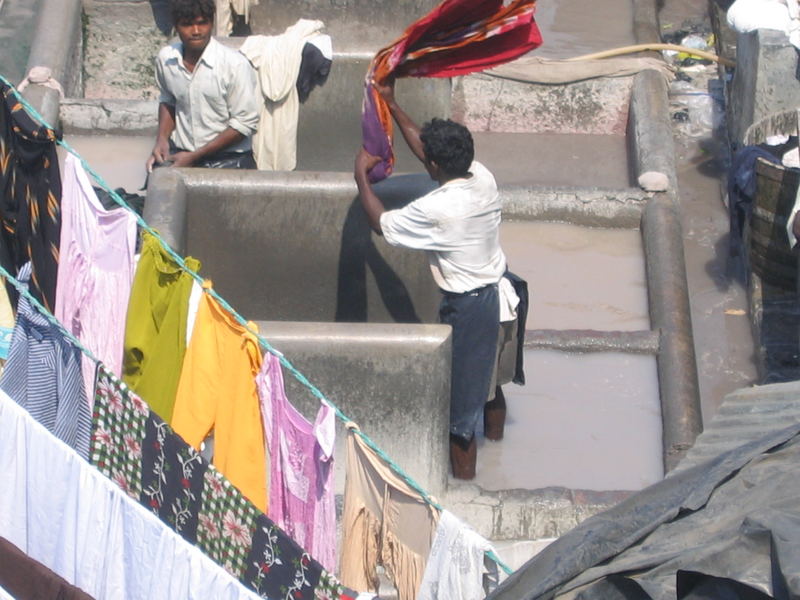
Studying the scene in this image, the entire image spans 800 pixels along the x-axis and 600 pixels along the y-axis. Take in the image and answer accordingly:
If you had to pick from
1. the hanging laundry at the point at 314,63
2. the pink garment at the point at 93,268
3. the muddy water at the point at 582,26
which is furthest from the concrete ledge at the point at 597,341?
the muddy water at the point at 582,26

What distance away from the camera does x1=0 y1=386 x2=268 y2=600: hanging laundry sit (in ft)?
14.0

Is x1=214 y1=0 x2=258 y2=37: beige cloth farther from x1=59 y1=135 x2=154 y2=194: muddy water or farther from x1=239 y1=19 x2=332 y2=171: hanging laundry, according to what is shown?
x1=239 y1=19 x2=332 y2=171: hanging laundry

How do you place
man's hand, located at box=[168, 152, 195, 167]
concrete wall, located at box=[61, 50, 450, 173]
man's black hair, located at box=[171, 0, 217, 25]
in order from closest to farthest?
man's black hair, located at box=[171, 0, 217, 25]
man's hand, located at box=[168, 152, 195, 167]
concrete wall, located at box=[61, 50, 450, 173]

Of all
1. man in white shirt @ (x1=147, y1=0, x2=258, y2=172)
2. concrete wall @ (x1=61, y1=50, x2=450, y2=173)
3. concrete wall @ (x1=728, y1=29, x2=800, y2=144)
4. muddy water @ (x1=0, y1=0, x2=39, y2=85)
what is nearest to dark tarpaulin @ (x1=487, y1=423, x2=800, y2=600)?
man in white shirt @ (x1=147, y1=0, x2=258, y2=172)

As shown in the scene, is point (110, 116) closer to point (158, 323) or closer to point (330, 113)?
point (330, 113)

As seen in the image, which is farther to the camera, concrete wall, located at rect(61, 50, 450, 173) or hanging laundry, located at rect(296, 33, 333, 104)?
concrete wall, located at rect(61, 50, 450, 173)

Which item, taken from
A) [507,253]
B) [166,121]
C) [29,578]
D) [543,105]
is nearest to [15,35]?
[166,121]

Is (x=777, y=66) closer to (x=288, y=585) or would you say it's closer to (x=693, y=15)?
(x=693, y=15)

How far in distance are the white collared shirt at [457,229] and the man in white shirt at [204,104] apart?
1841 mm

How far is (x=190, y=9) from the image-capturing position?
662 cm

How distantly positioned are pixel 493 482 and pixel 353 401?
90 cm

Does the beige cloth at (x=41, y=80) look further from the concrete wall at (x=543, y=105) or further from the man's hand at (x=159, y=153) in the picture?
the concrete wall at (x=543, y=105)

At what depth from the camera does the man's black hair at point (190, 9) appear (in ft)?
21.5

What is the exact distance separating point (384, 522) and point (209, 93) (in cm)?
303
